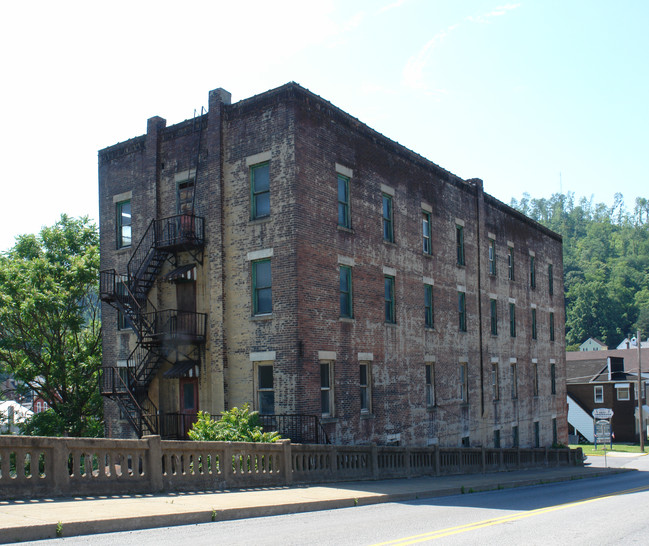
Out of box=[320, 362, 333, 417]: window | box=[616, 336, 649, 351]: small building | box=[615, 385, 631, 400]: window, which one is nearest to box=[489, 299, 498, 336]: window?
box=[320, 362, 333, 417]: window

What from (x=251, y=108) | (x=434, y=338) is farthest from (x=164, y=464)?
(x=434, y=338)

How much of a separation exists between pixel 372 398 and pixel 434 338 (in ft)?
19.5

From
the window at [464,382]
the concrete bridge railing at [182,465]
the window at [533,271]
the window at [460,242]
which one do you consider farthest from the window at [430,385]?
the window at [533,271]

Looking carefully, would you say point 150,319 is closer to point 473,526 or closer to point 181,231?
point 181,231

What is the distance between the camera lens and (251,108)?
23094mm

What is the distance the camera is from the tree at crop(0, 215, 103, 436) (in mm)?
33875

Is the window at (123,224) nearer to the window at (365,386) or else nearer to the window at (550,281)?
the window at (365,386)

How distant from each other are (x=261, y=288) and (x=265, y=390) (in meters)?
3.30

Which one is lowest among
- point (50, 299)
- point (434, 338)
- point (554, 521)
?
point (554, 521)

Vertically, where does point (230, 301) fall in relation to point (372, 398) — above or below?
above

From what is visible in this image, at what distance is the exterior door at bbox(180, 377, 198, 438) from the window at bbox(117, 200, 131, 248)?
20.9 ft

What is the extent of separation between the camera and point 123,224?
88.8ft

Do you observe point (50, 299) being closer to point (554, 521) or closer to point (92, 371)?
point (92, 371)

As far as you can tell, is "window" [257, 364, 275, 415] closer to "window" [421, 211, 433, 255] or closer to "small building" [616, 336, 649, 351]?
"window" [421, 211, 433, 255]
